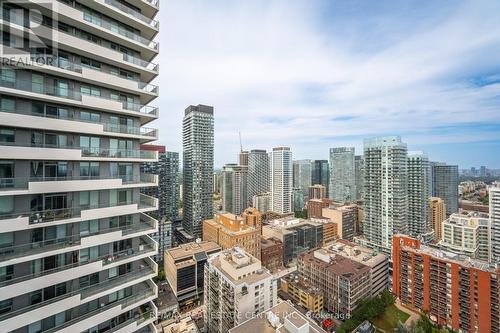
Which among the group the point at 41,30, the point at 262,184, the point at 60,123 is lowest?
the point at 262,184

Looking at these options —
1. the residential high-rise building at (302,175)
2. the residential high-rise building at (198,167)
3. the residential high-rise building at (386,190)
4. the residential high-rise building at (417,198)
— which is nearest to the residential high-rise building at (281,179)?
the residential high-rise building at (198,167)

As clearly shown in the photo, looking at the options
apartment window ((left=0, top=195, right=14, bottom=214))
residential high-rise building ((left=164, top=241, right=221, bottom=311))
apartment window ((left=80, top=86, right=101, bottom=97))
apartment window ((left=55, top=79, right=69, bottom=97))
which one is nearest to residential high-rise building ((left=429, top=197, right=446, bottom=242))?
residential high-rise building ((left=164, top=241, right=221, bottom=311))

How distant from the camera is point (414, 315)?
144ft

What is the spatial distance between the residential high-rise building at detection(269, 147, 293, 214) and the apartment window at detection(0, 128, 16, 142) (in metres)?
101

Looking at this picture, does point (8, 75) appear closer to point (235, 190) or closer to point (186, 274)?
point (186, 274)

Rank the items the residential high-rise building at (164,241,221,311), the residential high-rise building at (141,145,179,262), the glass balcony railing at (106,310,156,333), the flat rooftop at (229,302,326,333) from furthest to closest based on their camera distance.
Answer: the residential high-rise building at (141,145,179,262) → the residential high-rise building at (164,241,221,311) → the flat rooftop at (229,302,326,333) → the glass balcony railing at (106,310,156,333)

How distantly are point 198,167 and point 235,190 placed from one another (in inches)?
1515

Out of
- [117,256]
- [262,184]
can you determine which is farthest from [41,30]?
[262,184]

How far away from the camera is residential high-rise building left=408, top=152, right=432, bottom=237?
2756 inches

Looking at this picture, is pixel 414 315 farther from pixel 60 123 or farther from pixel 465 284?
pixel 60 123

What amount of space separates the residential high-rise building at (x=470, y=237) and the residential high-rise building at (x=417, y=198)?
8.15 metres

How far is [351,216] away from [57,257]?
9393cm

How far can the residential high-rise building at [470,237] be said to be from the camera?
58219mm

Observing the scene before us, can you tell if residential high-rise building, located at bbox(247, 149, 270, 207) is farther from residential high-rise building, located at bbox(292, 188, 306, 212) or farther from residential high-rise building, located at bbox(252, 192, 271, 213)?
residential high-rise building, located at bbox(292, 188, 306, 212)
